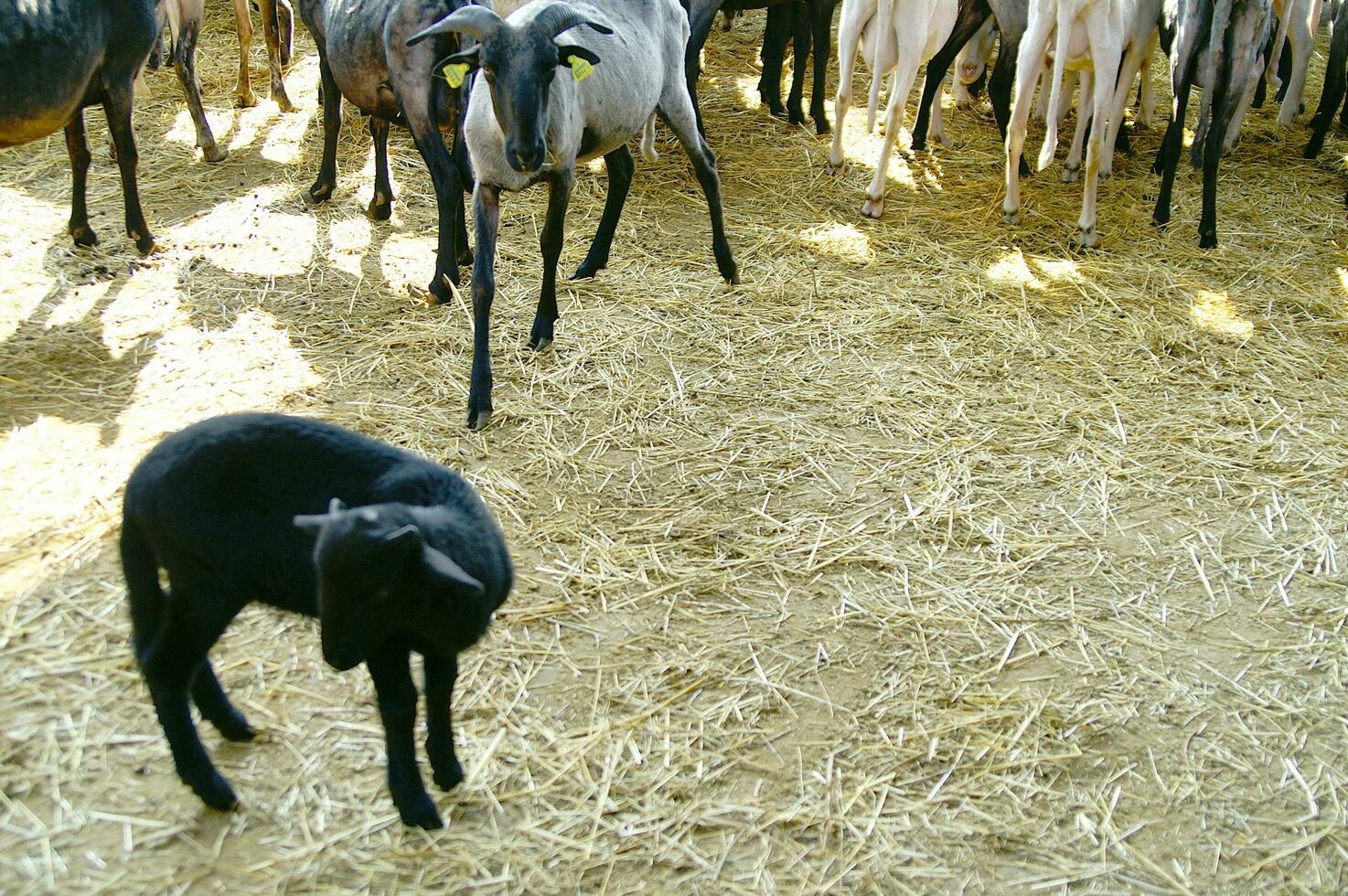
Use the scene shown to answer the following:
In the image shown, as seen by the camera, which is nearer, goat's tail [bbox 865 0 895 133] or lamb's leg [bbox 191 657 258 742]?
lamb's leg [bbox 191 657 258 742]

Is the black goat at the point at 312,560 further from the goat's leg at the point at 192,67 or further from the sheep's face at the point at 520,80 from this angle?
the goat's leg at the point at 192,67

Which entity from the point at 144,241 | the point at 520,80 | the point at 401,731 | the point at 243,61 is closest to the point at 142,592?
the point at 401,731

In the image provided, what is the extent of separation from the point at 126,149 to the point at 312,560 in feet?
16.5

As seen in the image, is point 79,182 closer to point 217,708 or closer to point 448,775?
point 217,708

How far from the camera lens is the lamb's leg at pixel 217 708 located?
10.3 feet

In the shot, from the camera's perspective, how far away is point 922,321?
6.37 meters

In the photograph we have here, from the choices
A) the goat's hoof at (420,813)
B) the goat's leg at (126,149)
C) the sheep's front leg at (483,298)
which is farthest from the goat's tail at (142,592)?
the goat's leg at (126,149)

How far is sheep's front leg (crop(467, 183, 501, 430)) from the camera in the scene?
516cm

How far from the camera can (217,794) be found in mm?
2941

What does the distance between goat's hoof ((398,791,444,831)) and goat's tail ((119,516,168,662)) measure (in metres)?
0.81

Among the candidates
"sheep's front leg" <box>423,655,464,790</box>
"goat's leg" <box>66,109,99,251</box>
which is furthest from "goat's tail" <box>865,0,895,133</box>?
"sheep's front leg" <box>423,655,464,790</box>

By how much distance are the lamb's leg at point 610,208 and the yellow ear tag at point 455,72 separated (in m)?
1.64

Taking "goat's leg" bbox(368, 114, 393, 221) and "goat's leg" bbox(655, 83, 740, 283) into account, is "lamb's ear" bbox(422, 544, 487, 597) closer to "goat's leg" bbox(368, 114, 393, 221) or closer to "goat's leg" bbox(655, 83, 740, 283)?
"goat's leg" bbox(655, 83, 740, 283)

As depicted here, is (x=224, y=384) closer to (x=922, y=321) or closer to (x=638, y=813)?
(x=638, y=813)
